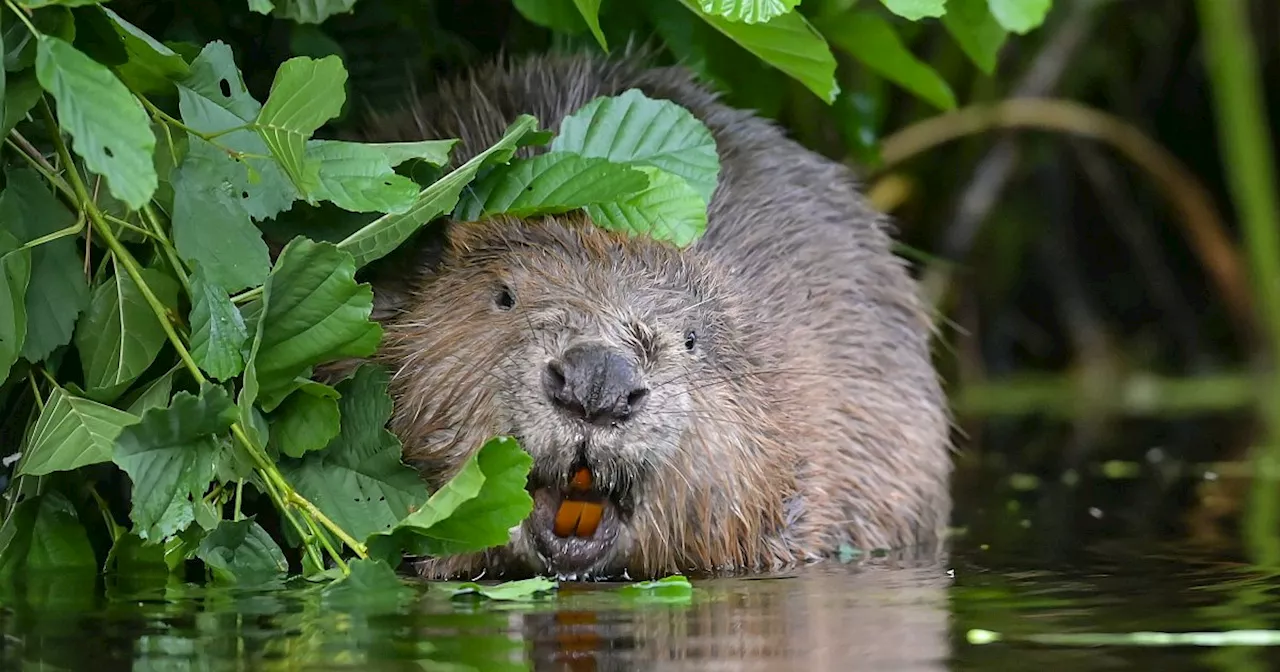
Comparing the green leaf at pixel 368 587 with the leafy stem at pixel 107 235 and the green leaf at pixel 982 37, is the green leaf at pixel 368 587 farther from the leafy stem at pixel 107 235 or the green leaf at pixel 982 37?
the green leaf at pixel 982 37

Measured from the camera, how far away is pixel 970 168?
7.34 metres

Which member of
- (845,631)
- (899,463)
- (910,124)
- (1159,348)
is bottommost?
(845,631)

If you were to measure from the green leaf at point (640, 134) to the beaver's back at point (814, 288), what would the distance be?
1.09 ft

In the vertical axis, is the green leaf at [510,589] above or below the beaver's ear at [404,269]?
below

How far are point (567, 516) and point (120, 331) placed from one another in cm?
73

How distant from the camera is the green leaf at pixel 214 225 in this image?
2537 millimetres

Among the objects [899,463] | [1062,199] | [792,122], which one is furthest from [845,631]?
[1062,199]

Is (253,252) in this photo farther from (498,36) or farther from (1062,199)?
(1062,199)

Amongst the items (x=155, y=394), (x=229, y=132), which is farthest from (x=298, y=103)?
(x=155, y=394)

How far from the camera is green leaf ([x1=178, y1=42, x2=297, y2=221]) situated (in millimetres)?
2578

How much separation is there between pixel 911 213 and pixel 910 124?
458mm

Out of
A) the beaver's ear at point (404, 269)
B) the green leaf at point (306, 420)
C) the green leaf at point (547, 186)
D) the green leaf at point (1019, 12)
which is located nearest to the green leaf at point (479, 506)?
the green leaf at point (306, 420)

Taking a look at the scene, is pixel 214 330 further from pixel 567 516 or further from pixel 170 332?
pixel 567 516

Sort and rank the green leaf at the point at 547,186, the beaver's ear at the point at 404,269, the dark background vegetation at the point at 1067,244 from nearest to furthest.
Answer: the green leaf at the point at 547,186
the beaver's ear at the point at 404,269
the dark background vegetation at the point at 1067,244
